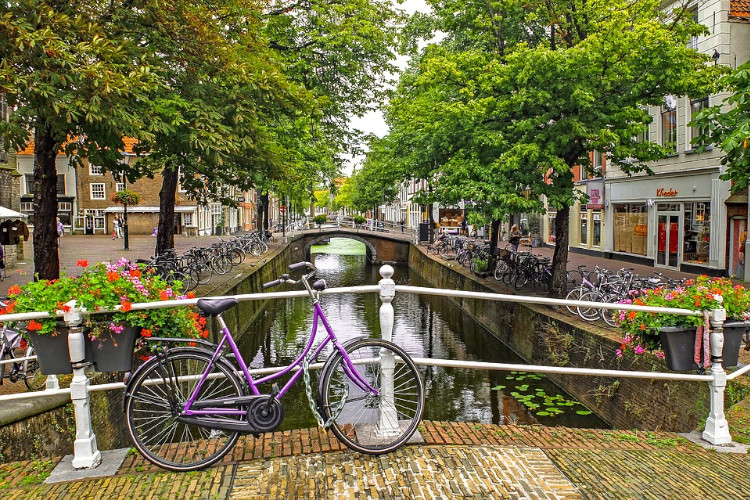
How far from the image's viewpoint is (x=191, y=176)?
51.4 feet

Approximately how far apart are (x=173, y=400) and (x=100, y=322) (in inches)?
26.1

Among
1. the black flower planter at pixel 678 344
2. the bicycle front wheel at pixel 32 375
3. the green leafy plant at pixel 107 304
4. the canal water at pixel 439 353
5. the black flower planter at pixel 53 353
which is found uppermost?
the green leafy plant at pixel 107 304

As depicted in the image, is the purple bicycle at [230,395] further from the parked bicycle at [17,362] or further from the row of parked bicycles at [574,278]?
the row of parked bicycles at [574,278]

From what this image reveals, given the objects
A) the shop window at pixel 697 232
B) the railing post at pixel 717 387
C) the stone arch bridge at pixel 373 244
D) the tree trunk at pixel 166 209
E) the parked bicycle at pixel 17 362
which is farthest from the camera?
the stone arch bridge at pixel 373 244

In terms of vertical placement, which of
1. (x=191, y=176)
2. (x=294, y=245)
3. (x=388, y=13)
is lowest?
(x=294, y=245)

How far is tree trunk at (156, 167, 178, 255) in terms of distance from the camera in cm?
1628

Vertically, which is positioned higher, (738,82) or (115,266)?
(738,82)

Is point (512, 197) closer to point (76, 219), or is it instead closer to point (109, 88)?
point (109, 88)

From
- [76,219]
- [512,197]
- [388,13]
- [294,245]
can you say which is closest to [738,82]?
[512,197]

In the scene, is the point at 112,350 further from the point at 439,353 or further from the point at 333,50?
the point at 333,50

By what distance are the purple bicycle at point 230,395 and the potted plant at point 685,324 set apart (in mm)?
2121

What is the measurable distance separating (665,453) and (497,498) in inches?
64.8

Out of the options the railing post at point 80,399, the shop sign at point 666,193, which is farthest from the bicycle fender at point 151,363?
the shop sign at point 666,193

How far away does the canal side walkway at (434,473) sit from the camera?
324 centimetres
